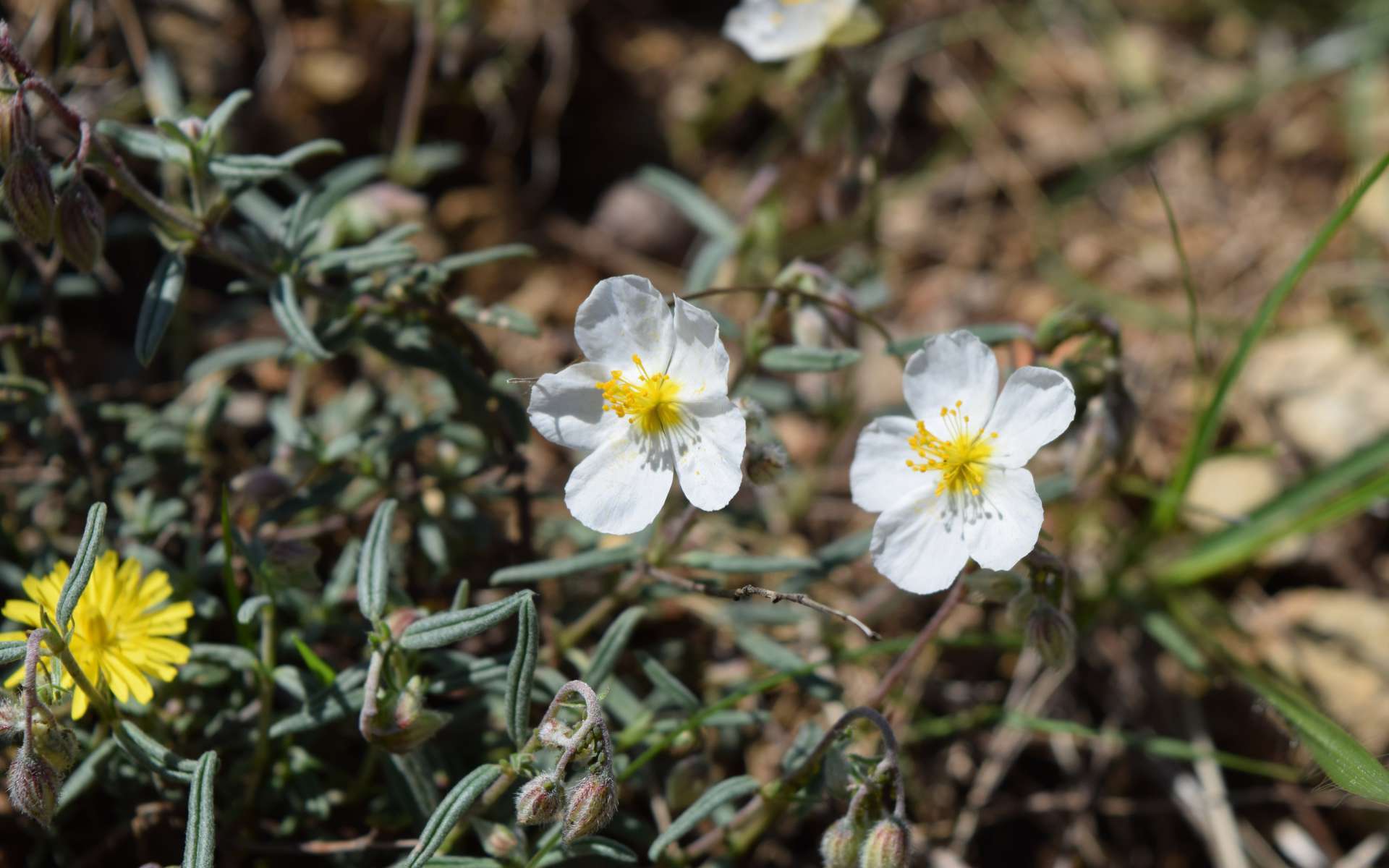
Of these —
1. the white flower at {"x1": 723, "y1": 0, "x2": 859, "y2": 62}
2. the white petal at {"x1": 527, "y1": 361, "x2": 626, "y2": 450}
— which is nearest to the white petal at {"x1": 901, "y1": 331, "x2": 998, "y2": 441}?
the white petal at {"x1": 527, "y1": 361, "x2": 626, "y2": 450}

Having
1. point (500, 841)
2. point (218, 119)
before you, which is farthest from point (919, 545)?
point (218, 119)

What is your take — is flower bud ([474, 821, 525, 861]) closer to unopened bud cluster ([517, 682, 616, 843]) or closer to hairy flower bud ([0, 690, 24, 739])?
unopened bud cluster ([517, 682, 616, 843])

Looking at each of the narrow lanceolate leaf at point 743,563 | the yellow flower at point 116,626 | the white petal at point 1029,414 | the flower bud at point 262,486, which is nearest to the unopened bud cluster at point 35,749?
the yellow flower at point 116,626

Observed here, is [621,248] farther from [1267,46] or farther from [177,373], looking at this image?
[1267,46]

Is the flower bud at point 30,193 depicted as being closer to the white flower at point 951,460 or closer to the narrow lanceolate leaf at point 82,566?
the narrow lanceolate leaf at point 82,566

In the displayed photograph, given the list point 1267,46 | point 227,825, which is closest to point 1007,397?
point 227,825

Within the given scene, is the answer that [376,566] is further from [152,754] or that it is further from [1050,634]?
[1050,634]
